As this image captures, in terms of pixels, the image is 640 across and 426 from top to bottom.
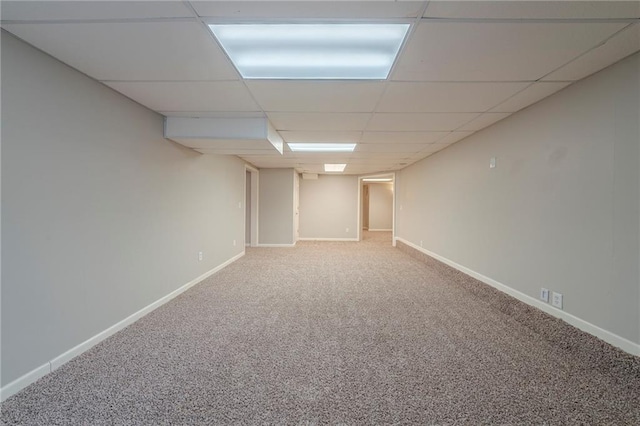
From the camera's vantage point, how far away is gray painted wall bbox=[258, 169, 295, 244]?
24.4 ft

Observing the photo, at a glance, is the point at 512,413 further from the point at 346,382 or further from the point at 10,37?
the point at 10,37

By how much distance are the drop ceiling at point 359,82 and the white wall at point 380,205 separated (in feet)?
29.3

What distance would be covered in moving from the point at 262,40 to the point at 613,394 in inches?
119

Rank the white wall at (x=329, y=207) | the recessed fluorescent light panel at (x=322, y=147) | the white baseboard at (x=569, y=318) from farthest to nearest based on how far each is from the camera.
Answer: the white wall at (x=329, y=207)
the recessed fluorescent light panel at (x=322, y=147)
the white baseboard at (x=569, y=318)

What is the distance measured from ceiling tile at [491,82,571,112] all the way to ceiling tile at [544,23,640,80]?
131mm

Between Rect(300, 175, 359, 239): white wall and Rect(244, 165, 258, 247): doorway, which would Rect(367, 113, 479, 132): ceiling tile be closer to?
Rect(244, 165, 258, 247): doorway

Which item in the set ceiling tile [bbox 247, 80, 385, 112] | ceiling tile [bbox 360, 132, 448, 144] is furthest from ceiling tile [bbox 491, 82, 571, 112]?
ceiling tile [bbox 247, 80, 385, 112]

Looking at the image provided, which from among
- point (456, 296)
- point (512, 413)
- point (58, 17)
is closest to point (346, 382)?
point (512, 413)

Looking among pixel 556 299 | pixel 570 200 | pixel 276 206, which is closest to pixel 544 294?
pixel 556 299

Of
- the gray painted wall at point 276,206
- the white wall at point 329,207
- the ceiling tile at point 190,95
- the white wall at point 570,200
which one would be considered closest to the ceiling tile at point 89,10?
the ceiling tile at point 190,95

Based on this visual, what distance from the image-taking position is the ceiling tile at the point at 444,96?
2201 millimetres

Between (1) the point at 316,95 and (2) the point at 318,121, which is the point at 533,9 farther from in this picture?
(2) the point at 318,121

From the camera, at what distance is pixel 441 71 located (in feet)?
6.45

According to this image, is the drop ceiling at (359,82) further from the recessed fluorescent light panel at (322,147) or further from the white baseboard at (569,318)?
the white baseboard at (569,318)
